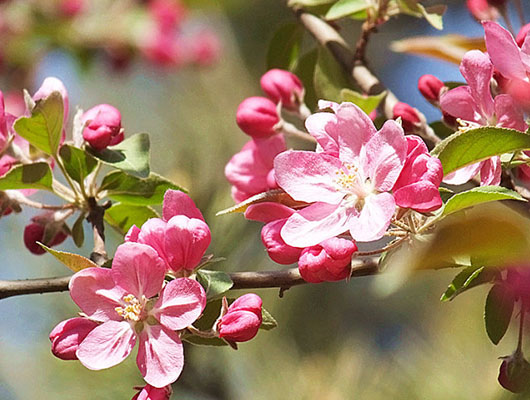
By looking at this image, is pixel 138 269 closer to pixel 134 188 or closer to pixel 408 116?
pixel 134 188

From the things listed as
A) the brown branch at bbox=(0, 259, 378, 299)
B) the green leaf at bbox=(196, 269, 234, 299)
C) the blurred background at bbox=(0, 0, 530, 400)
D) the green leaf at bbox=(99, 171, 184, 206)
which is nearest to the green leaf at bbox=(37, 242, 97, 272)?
the brown branch at bbox=(0, 259, 378, 299)

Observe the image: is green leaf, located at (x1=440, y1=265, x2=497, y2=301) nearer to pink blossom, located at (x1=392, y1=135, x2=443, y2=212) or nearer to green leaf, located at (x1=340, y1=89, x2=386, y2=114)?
pink blossom, located at (x1=392, y1=135, x2=443, y2=212)

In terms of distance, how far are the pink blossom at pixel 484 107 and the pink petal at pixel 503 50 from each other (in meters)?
0.04

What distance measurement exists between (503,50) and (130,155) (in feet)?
1.61

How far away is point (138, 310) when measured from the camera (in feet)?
2.77

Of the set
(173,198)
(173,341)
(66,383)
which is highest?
(173,198)

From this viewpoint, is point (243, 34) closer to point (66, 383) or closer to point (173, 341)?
point (66, 383)

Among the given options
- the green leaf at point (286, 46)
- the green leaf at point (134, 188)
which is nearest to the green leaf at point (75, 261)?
the green leaf at point (134, 188)

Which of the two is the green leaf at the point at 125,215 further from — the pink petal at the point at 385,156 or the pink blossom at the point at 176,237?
the pink petal at the point at 385,156

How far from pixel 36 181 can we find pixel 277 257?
1.18ft

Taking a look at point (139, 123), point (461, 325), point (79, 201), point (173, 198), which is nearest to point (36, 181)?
point (79, 201)

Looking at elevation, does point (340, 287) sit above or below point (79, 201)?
below

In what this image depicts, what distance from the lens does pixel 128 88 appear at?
16.3 ft

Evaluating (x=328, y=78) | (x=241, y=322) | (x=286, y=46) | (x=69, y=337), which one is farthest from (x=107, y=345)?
(x=286, y=46)
